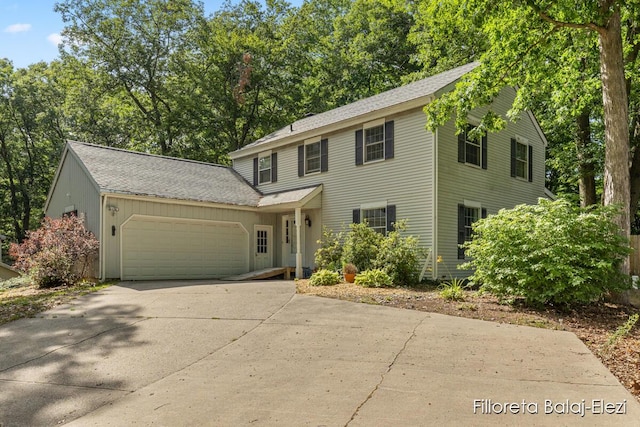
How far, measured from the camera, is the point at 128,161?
611 inches

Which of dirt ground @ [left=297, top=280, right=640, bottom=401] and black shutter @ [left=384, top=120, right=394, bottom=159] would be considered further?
black shutter @ [left=384, top=120, right=394, bottom=159]

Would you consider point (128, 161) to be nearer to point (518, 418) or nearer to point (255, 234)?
point (255, 234)

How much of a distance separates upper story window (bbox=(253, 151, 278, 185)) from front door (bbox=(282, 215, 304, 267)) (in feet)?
6.05

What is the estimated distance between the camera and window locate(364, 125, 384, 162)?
13570mm

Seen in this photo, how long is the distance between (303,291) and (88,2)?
2417 centimetres

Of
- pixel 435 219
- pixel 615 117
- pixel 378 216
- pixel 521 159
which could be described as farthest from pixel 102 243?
pixel 521 159

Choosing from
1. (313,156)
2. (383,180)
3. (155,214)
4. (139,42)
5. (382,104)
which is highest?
(139,42)

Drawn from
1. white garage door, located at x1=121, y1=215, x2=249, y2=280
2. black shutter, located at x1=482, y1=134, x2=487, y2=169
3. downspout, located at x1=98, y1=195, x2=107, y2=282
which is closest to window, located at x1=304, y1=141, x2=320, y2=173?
white garage door, located at x1=121, y1=215, x2=249, y2=280

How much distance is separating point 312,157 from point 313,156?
2.4 inches

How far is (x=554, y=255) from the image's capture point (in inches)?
297

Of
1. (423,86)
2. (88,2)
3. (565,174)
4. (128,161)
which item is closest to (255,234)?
(128,161)

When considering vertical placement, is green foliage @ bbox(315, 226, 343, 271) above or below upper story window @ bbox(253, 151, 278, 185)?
below

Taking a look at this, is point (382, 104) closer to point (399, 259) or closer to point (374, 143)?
point (374, 143)

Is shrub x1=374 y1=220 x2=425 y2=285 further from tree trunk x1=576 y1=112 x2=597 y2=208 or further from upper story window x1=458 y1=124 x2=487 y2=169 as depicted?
tree trunk x1=576 y1=112 x2=597 y2=208
